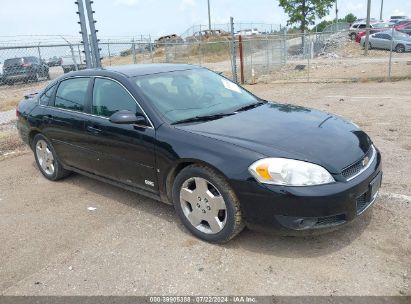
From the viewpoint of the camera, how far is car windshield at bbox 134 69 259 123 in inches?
158

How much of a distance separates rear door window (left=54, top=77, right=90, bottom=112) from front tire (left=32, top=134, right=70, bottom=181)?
63 centimetres

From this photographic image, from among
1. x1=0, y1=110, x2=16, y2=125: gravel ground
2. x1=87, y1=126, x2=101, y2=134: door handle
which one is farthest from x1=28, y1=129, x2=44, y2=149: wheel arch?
x1=0, y1=110, x2=16, y2=125: gravel ground

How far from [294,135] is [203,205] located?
0.99 meters

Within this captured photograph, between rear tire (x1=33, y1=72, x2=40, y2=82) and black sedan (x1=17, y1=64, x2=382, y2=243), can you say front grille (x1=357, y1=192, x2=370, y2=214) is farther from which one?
rear tire (x1=33, y1=72, x2=40, y2=82)

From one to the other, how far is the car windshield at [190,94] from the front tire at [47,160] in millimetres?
1898

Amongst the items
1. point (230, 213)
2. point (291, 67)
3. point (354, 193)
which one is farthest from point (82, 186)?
point (291, 67)

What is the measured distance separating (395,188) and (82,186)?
3785 mm

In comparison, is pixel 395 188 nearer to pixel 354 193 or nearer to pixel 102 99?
pixel 354 193

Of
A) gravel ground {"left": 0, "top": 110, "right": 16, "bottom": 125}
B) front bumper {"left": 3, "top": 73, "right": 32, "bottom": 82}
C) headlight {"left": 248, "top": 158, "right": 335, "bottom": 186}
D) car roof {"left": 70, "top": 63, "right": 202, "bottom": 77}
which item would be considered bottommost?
gravel ground {"left": 0, "top": 110, "right": 16, "bottom": 125}

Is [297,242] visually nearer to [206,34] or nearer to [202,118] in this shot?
[202,118]

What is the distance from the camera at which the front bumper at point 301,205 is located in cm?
305

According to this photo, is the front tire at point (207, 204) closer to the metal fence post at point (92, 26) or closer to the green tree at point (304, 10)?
the metal fence post at point (92, 26)

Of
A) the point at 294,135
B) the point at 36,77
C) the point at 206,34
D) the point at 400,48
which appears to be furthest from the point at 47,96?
the point at 206,34

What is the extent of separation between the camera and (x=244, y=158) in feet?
10.6
